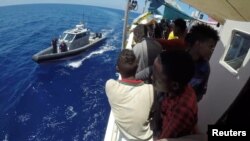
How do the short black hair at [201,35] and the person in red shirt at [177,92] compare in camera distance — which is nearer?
the person in red shirt at [177,92]

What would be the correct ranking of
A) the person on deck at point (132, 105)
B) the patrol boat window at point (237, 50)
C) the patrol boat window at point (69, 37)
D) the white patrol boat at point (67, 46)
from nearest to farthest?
the person on deck at point (132, 105) < the patrol boat window at point (237, 50) < the white patrol boat at point (67, 46) < the patrol boat window at point (69, 37)

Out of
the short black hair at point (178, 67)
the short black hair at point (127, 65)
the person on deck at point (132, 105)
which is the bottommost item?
the person on deck at point (132, 105)

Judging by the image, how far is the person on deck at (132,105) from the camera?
2.30 meters

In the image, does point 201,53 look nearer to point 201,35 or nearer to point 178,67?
point 201,35

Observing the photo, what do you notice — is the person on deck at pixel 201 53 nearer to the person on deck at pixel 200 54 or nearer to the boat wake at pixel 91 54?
the person on deck at pixel 200 54

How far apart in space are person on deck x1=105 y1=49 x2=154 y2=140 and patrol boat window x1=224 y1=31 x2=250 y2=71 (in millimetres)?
2113

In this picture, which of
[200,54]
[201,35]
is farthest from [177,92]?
[201,35]

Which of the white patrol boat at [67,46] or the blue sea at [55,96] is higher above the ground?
the white patrol boat at [67,46]

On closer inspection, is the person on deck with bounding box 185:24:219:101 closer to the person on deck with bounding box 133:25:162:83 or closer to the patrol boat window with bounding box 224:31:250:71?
the person on deck with bounding box 133:25:162:83

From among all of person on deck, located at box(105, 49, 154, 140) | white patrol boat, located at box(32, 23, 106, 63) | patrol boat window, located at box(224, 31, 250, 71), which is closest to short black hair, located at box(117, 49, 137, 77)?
person on deck, located at box(105, 49, 154, 140)

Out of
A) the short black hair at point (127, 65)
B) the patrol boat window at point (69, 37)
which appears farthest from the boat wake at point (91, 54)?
the short black hair at point (127, 65)

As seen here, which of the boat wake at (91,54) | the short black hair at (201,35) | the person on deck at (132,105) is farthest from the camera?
the boat wake at (91,54)

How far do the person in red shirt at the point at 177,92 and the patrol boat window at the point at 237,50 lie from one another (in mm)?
2338

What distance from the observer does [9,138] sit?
14.9 meters
